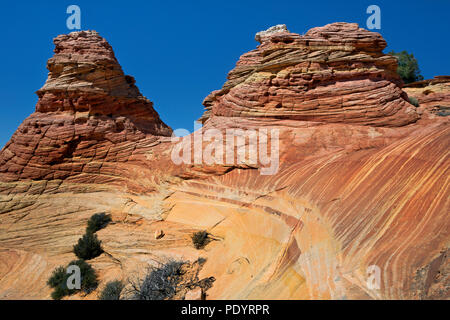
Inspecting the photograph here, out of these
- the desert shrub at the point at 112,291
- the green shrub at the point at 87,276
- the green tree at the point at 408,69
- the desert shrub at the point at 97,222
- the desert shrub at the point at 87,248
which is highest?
the green tree at the point at 408,69

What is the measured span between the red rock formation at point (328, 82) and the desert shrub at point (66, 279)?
31.8 ft

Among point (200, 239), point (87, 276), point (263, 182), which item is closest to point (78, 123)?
point (87, 276)

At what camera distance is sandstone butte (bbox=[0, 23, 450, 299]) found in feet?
19.5

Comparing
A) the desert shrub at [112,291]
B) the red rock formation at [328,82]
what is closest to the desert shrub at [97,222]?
the desert shrub at [112,291]

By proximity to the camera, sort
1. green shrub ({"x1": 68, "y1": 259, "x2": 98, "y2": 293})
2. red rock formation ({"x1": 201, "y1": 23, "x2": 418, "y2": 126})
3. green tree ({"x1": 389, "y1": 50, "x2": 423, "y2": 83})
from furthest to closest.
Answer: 1. green tree ({"x1": 389, "y1": 50, "x2": 423, "y2": 83})
2. red rock formation ({"x1": 201, "y1": 23, "x2": 418, "y2": 126})
3. green shrub ({"x1": 68, "y1": 259, "x2": 98, "y2": 293})

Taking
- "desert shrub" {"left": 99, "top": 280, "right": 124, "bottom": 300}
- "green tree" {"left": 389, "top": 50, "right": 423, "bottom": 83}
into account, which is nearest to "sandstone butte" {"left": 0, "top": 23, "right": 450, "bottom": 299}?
"desert shrub" {"left": 99, "top": 280, "right": 124, "bottom": 300}

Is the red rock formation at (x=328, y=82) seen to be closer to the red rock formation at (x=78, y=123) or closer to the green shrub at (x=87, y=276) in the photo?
the red rock formation at (x=78, y=123)

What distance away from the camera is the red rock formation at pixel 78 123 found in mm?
14250

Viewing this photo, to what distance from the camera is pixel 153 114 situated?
1934cm

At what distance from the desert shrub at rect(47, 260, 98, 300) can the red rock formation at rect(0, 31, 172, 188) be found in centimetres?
553

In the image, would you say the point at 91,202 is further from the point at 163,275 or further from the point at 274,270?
the point at 274,270

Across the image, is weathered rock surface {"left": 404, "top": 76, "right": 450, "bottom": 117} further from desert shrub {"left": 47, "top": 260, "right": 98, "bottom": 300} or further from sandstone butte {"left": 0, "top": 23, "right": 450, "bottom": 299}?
desert shrub {"left": 47, "top": 260, "right": 98, "bottom": 300}

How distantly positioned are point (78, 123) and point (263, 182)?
12241 mm

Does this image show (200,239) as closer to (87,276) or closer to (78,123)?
(87,276)
